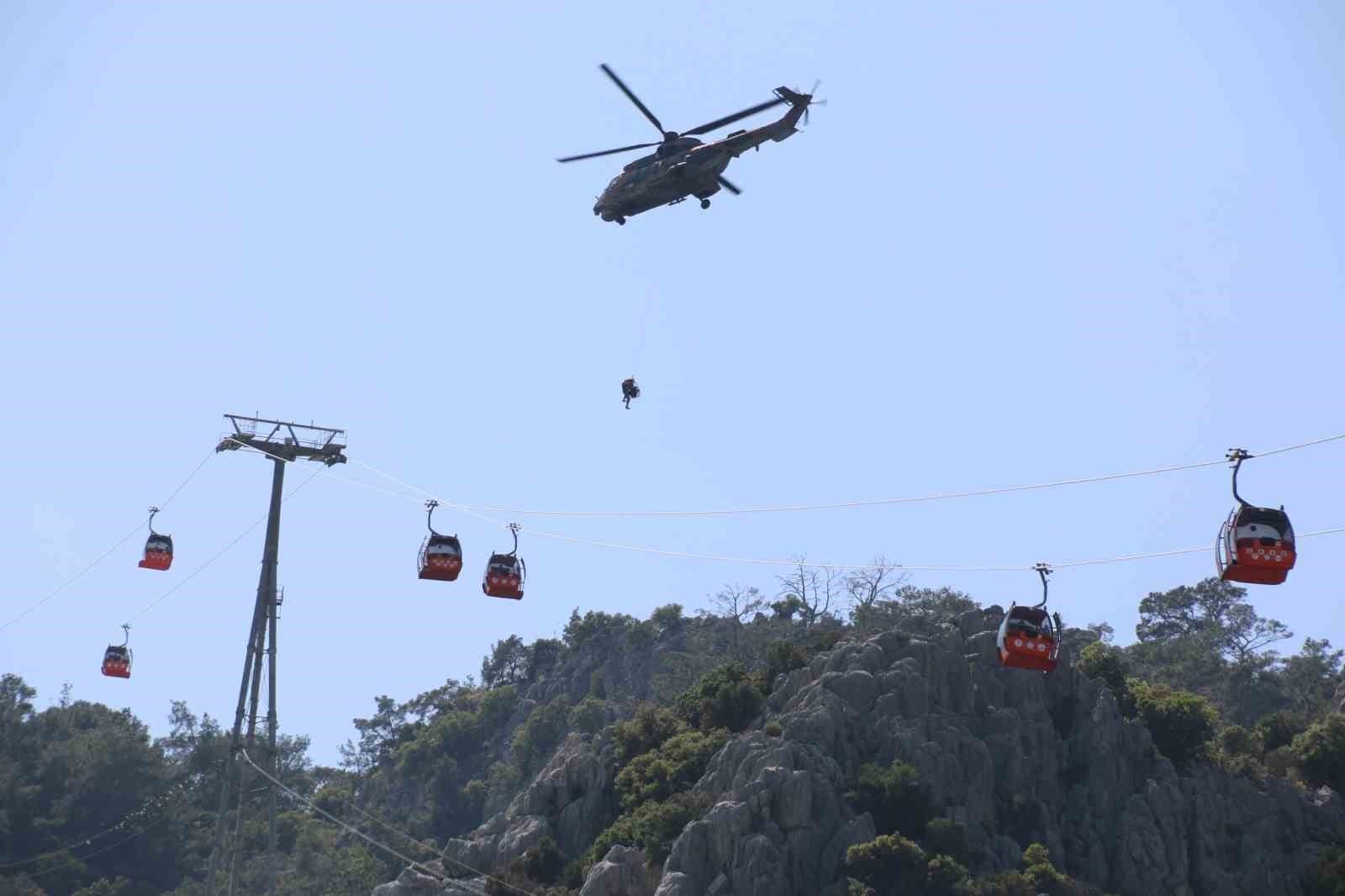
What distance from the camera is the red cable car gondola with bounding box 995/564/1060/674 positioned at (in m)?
43.2

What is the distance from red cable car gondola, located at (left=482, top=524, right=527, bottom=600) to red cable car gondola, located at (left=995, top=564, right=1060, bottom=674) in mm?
15441

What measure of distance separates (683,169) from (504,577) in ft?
46.1

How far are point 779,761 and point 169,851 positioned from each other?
66.2 m

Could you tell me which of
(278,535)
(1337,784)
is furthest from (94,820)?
(1337,784)

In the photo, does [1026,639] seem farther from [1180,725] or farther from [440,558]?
[1180,725]

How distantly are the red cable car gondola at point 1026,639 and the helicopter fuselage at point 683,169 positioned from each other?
1724 centimetres

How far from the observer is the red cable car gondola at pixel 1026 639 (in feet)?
142

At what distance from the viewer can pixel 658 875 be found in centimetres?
6869

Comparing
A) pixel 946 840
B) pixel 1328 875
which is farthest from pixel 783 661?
pixel 1328 875

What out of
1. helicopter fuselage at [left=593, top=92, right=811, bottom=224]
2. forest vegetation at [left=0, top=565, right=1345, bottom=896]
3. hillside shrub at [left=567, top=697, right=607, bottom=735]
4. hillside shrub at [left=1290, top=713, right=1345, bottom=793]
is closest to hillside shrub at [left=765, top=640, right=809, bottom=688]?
forest vegetation at [left=0, top=565, right=1345, bottom=896]

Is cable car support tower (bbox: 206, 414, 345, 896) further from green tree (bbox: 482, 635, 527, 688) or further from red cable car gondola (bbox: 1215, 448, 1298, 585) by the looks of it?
green tree (bbox: 482, 635, 527, 688)

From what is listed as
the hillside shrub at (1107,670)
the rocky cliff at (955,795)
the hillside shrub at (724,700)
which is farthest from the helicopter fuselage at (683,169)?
the hillside shrub at (1107,670)

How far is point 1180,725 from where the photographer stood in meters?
79.2

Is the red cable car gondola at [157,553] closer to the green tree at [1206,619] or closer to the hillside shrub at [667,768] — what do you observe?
the hillside shrub at [667,768]
